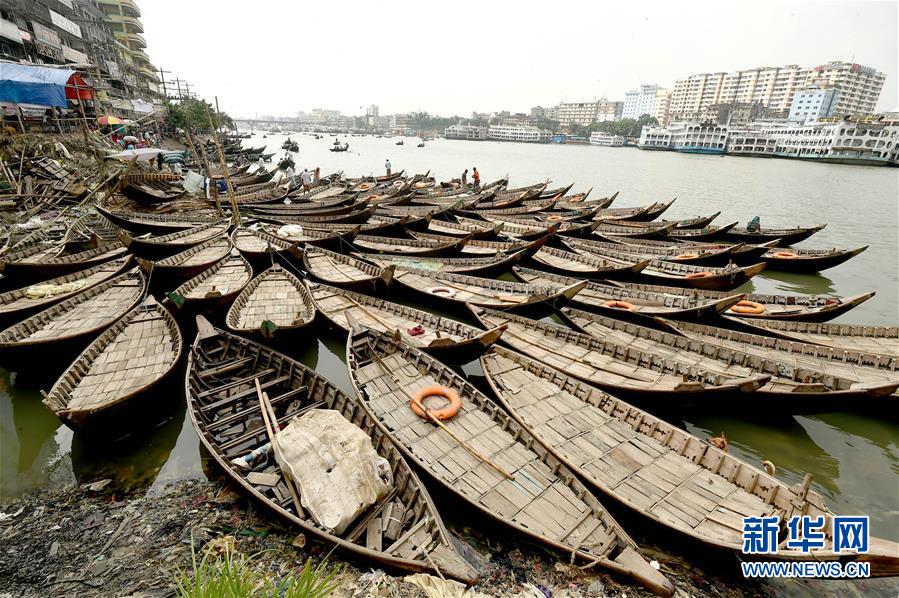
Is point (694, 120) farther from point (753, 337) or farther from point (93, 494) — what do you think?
point (93, 494)

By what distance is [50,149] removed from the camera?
28.4 metres

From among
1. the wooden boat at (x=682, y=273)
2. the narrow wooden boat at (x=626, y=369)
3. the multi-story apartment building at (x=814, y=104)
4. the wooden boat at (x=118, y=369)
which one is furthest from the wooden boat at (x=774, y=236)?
the multi-story apartment building at (x=814, y=104)

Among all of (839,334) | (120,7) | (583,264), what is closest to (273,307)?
(583,264)

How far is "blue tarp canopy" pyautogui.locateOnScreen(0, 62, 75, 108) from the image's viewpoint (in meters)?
24.1

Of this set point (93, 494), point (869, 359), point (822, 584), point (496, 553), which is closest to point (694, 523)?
point (822, 584)

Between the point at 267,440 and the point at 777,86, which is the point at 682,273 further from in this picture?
the point at 777,86

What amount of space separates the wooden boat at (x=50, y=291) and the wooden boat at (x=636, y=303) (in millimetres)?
15514

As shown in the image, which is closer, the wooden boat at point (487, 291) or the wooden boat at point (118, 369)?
the wooden boat at point (118, 369)

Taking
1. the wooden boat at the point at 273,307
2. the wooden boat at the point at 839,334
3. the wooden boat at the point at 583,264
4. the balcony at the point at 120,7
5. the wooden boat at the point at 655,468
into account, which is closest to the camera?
the wooden boat at the point at 655,468

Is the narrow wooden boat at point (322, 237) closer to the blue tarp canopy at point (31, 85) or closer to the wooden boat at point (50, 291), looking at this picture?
the wooden boat at point (50, 291)

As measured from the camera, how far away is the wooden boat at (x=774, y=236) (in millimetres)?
23625

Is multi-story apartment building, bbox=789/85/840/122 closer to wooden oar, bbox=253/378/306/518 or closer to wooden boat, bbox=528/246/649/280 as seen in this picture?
wooden boat, bbox=528/246/649/280

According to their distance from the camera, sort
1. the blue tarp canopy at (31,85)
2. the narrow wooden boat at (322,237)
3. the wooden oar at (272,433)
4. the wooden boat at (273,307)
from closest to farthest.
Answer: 1. the wooden oar at (272,433)
2. the wooden boat at (273,307)
3. the narrow wooden boat at (322,237)
4. the blue tarp canopy at (31,85)

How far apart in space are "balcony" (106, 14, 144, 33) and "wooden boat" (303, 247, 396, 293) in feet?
308
